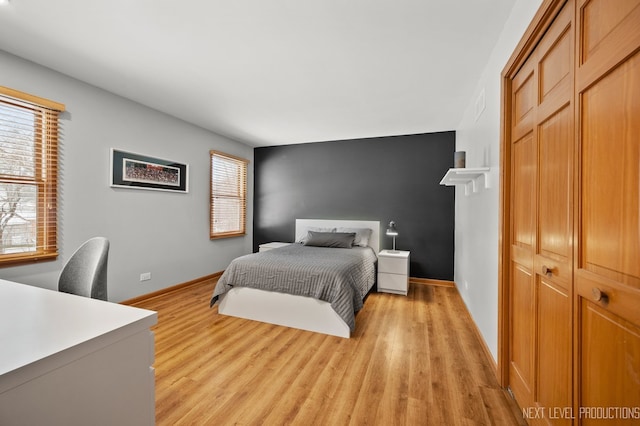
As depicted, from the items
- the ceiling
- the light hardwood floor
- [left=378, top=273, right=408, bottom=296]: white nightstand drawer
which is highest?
the ceiling

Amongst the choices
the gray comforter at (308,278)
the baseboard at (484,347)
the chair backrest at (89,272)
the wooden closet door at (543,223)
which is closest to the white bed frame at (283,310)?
Result: the gray comforter at (308,278)

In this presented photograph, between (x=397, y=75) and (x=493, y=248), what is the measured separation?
70.3 inches

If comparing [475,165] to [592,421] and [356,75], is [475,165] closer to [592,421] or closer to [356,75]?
[356,75]

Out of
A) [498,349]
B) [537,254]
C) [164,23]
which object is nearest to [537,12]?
[537,254]

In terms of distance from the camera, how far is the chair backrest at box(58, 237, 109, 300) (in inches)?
58.4

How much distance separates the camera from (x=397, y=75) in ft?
8.64

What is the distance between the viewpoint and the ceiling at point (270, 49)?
5.94ft

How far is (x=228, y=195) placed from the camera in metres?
4.96

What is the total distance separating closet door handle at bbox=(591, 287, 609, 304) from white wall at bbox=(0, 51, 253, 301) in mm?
3881

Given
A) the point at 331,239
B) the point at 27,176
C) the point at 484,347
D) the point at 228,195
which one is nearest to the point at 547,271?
the point at 484,347

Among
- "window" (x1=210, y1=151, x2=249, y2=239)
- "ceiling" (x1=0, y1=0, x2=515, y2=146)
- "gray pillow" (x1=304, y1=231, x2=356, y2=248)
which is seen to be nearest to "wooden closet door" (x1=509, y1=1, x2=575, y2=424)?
"ceiling" (x1=0, y1=0, x2=515, y2=146)

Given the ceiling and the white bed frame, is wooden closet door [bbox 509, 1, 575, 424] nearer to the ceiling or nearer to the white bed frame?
the ceiling

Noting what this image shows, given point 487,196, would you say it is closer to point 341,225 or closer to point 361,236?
point 361,236

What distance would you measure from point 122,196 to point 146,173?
424 millimetres
